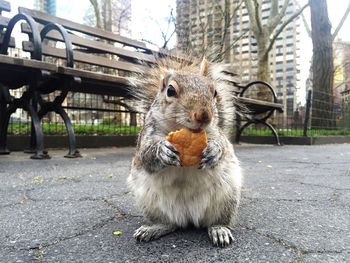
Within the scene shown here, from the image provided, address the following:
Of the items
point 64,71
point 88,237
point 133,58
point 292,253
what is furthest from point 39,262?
point 133,58

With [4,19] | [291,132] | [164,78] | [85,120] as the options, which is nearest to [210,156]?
[164,78]

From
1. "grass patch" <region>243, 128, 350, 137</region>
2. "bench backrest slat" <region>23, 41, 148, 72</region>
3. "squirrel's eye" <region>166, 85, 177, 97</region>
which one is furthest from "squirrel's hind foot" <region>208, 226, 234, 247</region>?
"grass patch" <region>243, 128, 350, 137</region>

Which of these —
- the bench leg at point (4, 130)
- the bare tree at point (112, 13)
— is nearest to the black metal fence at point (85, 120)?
the bench leg at point (4, 130)

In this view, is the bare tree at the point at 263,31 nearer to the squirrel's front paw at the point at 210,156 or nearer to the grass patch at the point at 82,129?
the grass patch at the point at 82,129

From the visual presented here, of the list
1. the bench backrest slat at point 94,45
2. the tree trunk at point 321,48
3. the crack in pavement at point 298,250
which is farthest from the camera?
the tree trunk at point 321,48

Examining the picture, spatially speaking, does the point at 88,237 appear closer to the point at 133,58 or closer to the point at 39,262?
the point at 39,262

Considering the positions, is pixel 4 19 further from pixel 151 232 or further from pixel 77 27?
pixel 151 232
